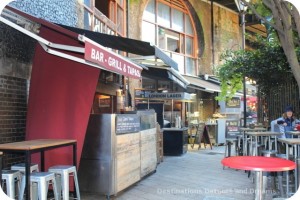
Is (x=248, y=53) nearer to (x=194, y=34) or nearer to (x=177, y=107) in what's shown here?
(x=177, y=107)

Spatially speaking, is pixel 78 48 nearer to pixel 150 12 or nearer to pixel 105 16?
pixel 105 16

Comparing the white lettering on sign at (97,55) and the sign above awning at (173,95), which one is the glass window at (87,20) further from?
the sign above awning at (173,95)

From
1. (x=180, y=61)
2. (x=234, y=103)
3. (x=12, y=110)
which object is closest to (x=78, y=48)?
(x=12, y=110)

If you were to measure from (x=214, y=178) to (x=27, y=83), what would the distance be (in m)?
4.46

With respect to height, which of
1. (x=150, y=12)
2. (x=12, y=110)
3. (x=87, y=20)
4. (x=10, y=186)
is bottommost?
(x=10, y=186)

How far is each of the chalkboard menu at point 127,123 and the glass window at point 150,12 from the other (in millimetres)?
8553

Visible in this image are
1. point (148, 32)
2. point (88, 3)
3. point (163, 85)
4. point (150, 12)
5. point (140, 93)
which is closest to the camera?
point (88, 3)

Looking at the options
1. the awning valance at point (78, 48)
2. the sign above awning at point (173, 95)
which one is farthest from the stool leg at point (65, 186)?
the sign above awning at point (173, 95)

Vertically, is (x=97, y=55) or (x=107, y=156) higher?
(x=97, y=55)

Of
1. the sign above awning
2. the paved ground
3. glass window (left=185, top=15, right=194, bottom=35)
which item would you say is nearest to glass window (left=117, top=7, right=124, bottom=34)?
the sign above awning

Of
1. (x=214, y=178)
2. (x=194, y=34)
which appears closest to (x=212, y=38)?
(x=194, y=34)

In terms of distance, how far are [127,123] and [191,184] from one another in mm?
1970

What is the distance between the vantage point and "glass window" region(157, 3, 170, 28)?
1563cm

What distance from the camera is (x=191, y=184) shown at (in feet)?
23.7
